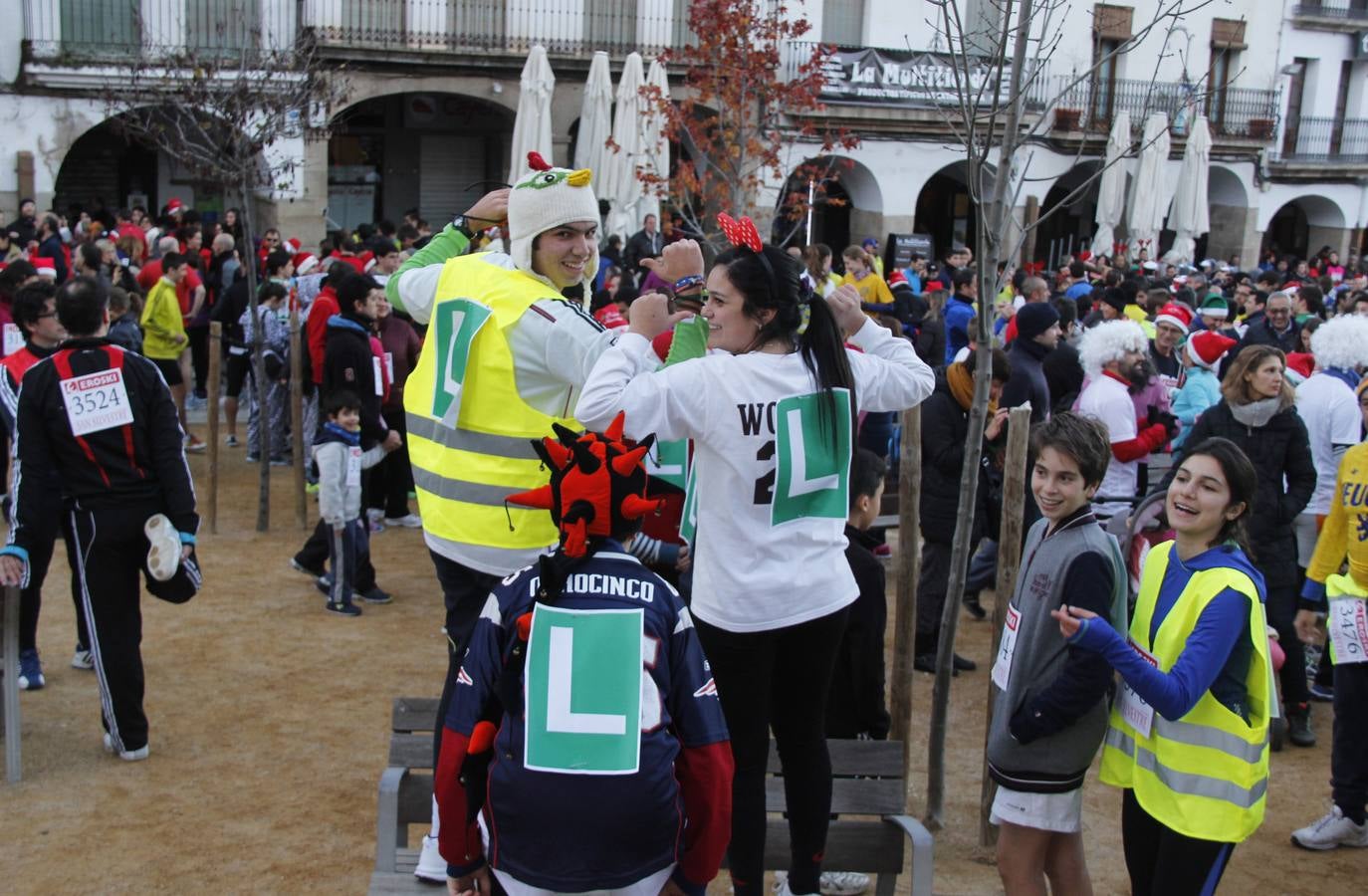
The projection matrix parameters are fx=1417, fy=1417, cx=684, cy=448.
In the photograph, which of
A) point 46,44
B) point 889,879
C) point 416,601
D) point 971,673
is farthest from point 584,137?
point 889,879

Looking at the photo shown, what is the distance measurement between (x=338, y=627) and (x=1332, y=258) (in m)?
28.0

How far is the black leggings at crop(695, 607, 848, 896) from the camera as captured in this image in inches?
147

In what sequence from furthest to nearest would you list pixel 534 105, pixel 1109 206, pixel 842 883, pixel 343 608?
1. pixel 1109 206
2. pixel 534 105
3. pixel 343 608
4. pixel 842 883

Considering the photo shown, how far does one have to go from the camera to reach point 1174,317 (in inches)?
433

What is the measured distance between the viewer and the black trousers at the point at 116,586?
5777 mm

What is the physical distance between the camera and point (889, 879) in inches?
186

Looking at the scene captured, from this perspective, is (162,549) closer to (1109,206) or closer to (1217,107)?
(1109,206)

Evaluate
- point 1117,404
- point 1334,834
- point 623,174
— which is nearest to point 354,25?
point 623,174

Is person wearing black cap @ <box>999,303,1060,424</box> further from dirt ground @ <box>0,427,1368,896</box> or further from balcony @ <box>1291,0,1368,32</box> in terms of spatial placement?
balcony @ <box>1291,0,1368,32</box>

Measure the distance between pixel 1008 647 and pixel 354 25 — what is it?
21.8 metres

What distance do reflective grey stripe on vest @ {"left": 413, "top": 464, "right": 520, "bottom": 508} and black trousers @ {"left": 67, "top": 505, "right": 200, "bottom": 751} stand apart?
2.35 meters

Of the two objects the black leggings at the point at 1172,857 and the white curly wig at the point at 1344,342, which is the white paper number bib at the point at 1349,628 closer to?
the black leggings at the point at 1172,857

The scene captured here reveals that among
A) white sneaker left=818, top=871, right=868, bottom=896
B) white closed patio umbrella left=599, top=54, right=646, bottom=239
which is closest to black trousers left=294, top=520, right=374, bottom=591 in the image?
white sneaker left=818, top=871, right=868, bottom=896

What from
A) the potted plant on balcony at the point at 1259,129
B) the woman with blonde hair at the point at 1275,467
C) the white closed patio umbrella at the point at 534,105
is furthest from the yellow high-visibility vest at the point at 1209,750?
the potted plant on balcony at the point at 1259,129
